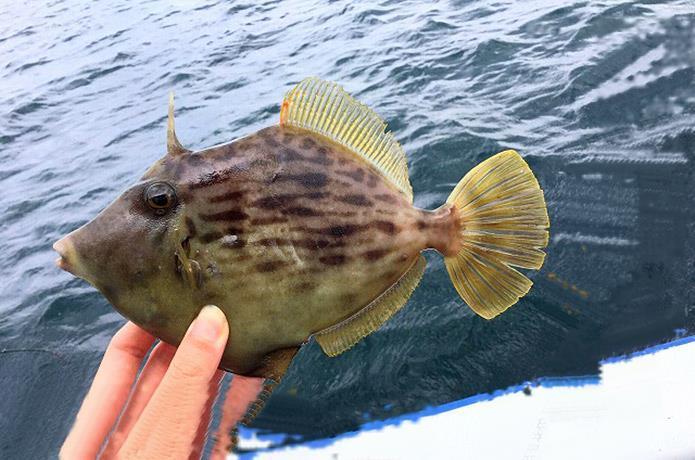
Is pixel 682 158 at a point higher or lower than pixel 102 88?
higher

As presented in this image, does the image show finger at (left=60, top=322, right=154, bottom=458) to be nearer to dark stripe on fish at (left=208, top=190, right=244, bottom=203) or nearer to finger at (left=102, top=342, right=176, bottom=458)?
finger at (left=102, top=342, right=176, bottom=458)

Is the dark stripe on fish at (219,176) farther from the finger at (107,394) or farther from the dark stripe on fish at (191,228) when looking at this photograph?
the finger at (107,394)

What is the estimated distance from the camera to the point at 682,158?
Result: 12.8 feet

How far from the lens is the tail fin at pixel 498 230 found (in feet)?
5.36

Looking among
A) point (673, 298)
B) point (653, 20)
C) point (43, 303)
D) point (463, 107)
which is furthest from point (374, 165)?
point (653, 20)

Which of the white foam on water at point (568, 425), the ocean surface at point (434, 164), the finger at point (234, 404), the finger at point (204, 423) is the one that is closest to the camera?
the finger at point (204, 423)

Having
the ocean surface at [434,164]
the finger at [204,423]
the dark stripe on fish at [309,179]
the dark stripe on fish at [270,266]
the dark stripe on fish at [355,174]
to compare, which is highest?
the dark stripe on fish at [309,179]

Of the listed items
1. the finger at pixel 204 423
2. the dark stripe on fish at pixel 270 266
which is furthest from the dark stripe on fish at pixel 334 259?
the finger at pixel 204 423

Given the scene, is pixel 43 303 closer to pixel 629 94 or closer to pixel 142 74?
pixel 629 94

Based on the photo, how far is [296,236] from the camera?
1.52m

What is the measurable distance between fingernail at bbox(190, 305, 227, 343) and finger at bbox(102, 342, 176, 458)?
1.86ft

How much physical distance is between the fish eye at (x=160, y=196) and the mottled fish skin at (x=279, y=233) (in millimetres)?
23

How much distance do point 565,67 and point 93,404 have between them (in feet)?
18.5

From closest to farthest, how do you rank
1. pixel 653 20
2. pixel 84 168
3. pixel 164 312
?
pixel 164 312
pixel 653 20
pixel 84 168
